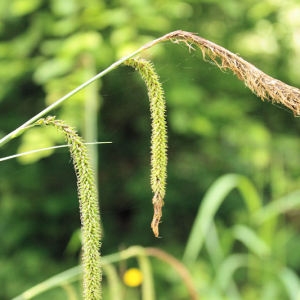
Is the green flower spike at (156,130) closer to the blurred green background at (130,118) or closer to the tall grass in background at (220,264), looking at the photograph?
the tall grass in background at (220,264)

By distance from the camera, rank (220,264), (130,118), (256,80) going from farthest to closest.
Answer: (130,118) → (220,264) → (256,80)

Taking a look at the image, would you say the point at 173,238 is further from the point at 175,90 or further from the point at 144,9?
the point at 144,9

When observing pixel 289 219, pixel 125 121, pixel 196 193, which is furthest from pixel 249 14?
pixel 289 219

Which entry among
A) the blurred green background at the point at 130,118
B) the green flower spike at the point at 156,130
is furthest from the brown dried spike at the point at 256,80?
the blurred green background at the point at 130,118

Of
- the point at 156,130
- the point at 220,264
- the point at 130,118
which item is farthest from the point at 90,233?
the point at 130,118

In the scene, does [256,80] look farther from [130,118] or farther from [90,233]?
[130,118]

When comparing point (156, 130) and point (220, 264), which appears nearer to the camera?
point (156, 130)

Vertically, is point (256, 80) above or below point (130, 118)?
below

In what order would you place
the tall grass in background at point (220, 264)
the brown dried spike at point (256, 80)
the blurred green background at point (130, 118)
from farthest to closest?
the blurred green background at point (130, 118), the tall grass in background at point (220, 264), the brown dried spike at point (256, 80)
